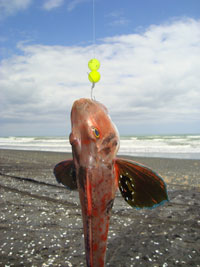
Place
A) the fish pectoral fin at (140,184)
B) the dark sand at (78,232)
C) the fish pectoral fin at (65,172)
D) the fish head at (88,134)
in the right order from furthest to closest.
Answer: the dark sand at (78,232) → the fish pectoral fin at (65,172) → the fish pectoral fin at (140,184) → the fish head at (88,134)

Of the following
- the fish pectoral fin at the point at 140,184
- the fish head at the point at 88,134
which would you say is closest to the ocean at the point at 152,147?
the fish pectoral fin at the point at 140,184

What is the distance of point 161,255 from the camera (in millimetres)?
3531

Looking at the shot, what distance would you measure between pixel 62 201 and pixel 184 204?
10.4ft

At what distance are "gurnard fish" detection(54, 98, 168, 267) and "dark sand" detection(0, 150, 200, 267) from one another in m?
1.79

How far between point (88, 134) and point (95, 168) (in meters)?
0.27

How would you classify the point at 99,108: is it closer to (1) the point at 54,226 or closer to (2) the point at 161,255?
(2) the point at 161,255

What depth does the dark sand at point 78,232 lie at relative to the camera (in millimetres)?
3447

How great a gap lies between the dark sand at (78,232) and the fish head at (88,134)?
2269 millimetres

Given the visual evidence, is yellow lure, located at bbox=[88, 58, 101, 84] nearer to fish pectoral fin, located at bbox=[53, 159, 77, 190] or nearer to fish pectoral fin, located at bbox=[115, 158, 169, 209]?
fish pectoral fin, located at bbox=[115, 158, 169, 209]

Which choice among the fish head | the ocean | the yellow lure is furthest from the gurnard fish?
the ocean

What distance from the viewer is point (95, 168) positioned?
1.78 m

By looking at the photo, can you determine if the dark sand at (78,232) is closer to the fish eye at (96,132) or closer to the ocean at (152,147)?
the fish eye at (96,132)

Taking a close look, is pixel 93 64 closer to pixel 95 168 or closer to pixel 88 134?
pixel 88 134

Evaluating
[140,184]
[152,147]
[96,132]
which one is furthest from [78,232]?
[152,147]
